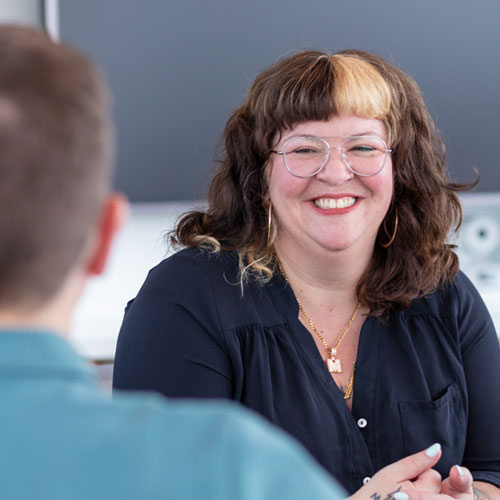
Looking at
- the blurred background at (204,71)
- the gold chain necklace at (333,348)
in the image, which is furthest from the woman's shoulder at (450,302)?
the blurred background at (204,71)

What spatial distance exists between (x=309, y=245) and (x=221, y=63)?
131cm

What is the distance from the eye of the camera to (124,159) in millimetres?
2850

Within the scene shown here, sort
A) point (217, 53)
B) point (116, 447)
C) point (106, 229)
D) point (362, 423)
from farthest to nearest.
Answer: point (217, 53)
point (362, 423)
point (106, 229)
point (116, 447)

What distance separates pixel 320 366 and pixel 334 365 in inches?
2.7

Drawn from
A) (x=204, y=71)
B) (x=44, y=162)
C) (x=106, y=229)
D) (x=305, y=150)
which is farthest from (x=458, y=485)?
(x=204, y=71)

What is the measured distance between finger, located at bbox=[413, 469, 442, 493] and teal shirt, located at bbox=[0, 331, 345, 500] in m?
1.01

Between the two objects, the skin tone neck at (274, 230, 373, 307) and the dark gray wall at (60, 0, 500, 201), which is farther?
the dark gray wall at (60, 0, 500, 201)

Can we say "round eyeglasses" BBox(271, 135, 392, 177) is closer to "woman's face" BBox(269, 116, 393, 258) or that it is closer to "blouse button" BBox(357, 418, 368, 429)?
"woman's face" BBox(269, 116, 393, 258)

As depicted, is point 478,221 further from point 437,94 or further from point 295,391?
point 295,391

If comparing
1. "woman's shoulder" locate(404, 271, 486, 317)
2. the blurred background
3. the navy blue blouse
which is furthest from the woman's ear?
the blurred background

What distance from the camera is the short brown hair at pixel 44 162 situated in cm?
57

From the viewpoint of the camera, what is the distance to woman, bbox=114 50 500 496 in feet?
5.17

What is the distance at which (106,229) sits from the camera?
2.29ft

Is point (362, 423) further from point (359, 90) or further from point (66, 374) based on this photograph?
point (66, 374)
